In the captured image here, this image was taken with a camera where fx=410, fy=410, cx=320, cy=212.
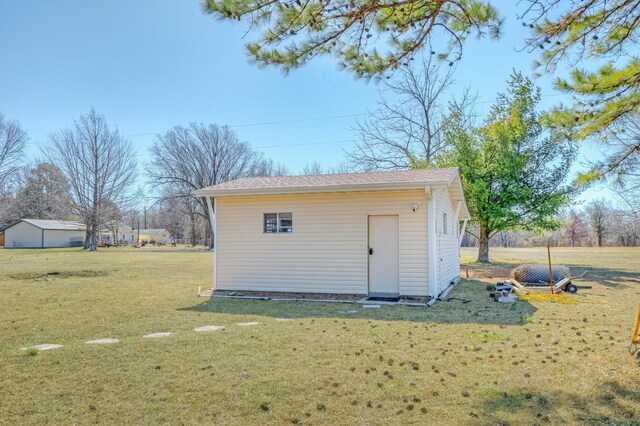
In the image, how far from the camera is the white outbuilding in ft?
29.8

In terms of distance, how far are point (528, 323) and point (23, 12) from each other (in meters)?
15.2

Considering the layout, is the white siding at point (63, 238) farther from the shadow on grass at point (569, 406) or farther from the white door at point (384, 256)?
the shadow on grass at point (569, 406)

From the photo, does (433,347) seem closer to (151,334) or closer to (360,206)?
(151,334)

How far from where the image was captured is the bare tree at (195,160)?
39688mm

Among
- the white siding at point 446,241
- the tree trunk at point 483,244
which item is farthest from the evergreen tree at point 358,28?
the tree trunk at point 483,244

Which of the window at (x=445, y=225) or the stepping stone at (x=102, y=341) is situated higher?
the window at (x=445, y=225)

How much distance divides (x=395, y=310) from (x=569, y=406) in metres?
4.63

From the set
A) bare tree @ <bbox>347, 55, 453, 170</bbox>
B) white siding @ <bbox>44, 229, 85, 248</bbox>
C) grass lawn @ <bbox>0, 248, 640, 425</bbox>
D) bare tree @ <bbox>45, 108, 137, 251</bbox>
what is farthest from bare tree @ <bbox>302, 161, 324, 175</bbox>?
grass lawn @ <bbox>0, 248, 640, 425</bbox>

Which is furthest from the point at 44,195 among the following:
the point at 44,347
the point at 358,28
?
the point at 358,28

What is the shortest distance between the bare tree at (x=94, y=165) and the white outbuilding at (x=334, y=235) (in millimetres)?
31356

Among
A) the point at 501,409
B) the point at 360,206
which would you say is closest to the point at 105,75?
the point at 360,206

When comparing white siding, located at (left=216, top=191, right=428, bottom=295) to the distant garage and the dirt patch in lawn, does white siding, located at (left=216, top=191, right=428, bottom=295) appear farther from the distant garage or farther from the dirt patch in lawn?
the distant garage

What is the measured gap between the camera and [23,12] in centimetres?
1194

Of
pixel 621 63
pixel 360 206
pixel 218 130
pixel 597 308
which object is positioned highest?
pixel 218 130
